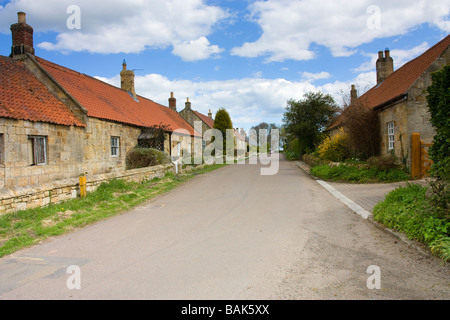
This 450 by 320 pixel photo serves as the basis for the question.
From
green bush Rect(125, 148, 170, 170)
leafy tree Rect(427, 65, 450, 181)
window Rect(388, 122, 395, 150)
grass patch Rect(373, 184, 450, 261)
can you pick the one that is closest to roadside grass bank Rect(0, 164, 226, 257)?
green bush Rect(125, 148, 170, 170)

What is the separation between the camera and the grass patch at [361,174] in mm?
13398

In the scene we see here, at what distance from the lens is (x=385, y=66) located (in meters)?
24.6

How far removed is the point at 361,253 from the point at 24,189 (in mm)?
8358

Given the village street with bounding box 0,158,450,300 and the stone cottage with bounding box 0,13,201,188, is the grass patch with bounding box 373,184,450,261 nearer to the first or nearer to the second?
the village street with bounding box 0,158,450,300

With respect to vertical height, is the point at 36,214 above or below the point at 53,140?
below

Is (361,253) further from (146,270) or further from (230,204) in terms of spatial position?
(230,204)

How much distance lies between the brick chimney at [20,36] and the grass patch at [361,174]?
17.0 metres

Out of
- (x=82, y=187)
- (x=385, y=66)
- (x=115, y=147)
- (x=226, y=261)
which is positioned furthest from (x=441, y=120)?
(x=385, y=66)

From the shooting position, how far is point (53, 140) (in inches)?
557

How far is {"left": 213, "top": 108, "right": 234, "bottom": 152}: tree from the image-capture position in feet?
126

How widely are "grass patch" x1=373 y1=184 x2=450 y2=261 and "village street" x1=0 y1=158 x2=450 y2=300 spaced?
0.97ft

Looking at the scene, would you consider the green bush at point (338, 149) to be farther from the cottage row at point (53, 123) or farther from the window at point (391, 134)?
the cottage row at point (53, 123)

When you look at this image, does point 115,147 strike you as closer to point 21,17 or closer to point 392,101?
point 21,17

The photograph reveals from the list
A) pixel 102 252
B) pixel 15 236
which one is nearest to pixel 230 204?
pixel 102 252
